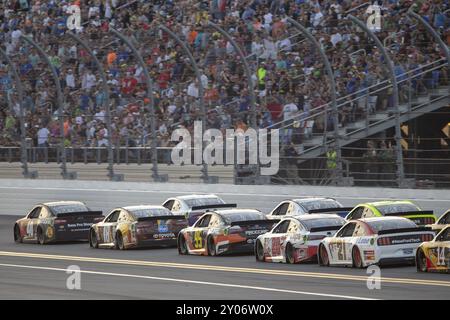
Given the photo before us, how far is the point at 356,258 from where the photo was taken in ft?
76.7

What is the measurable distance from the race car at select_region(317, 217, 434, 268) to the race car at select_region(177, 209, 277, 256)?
3.70m

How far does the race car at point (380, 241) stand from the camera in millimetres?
22797

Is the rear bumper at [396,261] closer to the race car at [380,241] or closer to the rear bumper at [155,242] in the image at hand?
the race car at [380,241]

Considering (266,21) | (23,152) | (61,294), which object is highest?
(266,21)

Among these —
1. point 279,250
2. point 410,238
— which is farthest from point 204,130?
point 410,238

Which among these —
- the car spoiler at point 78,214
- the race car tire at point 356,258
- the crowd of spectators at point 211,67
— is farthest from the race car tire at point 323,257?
the car spoiler at point 78,214

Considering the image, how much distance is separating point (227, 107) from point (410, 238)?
42.3 feet

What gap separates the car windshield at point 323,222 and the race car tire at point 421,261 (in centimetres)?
360

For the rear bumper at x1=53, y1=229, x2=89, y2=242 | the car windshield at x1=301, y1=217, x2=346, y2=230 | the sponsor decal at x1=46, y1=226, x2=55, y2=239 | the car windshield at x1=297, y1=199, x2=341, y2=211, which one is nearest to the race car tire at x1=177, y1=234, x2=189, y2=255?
the car windshield at x1=297, y1=199, x2=341, y2=211

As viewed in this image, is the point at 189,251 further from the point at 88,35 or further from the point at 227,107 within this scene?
the point at 88,35

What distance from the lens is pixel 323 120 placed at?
106ft

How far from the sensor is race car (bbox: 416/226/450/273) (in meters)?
21.2

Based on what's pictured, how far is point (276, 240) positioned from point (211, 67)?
12119 millimetres

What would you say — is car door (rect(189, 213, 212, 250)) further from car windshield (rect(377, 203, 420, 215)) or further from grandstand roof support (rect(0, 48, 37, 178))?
grandstand roof support (rect(0, 48, 37, 178))
